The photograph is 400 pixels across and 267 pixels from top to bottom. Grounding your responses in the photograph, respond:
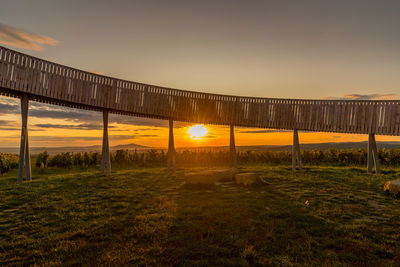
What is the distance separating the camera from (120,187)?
12.8 metres

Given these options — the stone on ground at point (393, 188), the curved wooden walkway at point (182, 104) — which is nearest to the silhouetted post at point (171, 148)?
the curved wooden walkway at point (182, 104)

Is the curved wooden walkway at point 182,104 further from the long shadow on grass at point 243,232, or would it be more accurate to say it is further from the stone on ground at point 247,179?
the long shadow on grass at point 243,232

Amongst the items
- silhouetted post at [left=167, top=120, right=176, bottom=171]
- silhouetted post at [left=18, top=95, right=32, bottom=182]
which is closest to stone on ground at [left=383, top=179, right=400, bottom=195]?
silhouetted post at [left=167, top=120, right=176, bottom=171]

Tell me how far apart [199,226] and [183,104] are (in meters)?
12.4

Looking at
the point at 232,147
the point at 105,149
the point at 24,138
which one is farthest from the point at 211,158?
the point at 24,138

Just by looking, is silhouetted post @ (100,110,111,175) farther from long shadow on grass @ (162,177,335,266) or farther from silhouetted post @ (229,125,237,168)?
silhouetted post @ (229,125,237,168)

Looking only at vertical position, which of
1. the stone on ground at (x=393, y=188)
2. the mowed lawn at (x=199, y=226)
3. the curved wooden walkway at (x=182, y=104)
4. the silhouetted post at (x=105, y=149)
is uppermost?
the curved wooden walkway at (x=182, y=104)

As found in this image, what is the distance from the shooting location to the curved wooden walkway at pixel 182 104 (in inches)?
547

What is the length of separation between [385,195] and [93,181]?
1585 centimetres

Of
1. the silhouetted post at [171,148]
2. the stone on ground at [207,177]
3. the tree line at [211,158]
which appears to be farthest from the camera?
the tree line at [211,158]

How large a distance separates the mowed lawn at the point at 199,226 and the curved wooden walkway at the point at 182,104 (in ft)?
19.7

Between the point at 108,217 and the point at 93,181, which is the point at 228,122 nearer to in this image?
the point at 93,181

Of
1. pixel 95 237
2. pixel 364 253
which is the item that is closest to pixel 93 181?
pixel 95 237

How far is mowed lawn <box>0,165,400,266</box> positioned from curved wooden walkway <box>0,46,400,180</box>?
5998 millimetres
